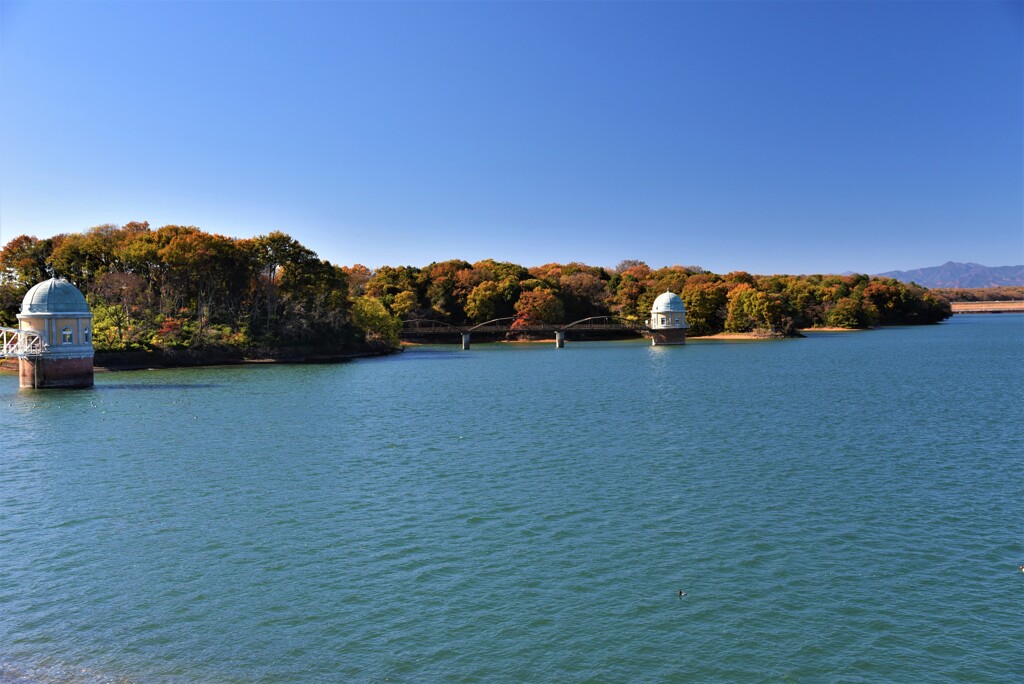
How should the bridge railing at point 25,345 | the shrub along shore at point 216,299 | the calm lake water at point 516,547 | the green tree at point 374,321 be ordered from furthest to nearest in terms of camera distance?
the green tree at point 374,321 < the shrub along shore at point 216,299 < the bridge railing at point 25,345 < the calm lake water at point 516,547

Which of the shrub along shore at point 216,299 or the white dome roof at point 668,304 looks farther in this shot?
Answer: the white dome roof at point 668,304

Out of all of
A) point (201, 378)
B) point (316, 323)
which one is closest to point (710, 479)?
point (201, 378)

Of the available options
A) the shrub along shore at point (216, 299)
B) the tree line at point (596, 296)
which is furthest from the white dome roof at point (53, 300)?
the tree line at point (596, 296)

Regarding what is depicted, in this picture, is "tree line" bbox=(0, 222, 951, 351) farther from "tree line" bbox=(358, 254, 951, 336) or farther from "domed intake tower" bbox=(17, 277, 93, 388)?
"domed intake tower" bbox=(17, 277, 93, 388)

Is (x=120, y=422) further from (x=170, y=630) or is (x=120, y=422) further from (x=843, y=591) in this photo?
(x=843, y=591)

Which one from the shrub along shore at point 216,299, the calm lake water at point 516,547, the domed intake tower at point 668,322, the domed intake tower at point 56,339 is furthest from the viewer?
the domed intake tower at point 668,322

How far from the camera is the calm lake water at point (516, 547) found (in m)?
13.1

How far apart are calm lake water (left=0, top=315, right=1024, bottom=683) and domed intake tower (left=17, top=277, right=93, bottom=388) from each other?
56.8 feet

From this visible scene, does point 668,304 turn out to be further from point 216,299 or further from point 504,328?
point 216,299

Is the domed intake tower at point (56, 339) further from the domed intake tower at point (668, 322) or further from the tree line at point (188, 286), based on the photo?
the domed intake tower at point (668, 322)

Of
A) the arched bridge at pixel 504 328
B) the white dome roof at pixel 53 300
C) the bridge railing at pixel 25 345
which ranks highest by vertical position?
the white dome roof at pixel 53 300

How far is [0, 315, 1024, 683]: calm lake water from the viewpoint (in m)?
13.1

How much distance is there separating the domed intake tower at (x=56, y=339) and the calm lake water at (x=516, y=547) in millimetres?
17324

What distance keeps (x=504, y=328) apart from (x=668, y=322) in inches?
1074
